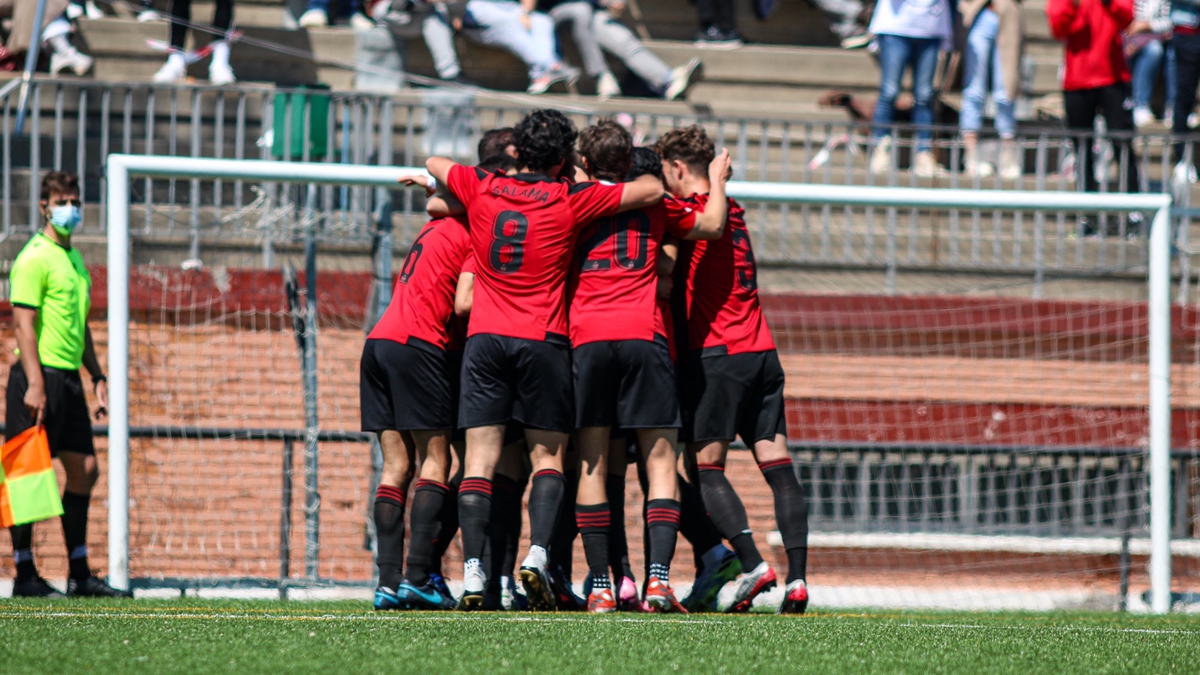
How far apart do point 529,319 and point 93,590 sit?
8.19ft

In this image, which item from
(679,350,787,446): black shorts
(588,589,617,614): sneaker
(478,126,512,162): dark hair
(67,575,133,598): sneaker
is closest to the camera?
(588,589,617,614): sneaker

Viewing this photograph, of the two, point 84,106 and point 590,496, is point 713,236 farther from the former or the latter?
point 84,106

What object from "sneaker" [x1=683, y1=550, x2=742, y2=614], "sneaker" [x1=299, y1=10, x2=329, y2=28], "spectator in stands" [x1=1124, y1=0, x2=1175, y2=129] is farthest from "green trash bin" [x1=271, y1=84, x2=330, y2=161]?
"spectator in stands" [x1=1124, y1=0, x2=1175, y2=129]

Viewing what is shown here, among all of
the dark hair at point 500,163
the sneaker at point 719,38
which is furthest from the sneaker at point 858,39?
the dark hair at point 500,163

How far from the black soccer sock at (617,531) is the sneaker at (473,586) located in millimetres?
692

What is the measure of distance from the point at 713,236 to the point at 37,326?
311cm

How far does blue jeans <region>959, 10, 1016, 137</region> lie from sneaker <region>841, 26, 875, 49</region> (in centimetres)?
124

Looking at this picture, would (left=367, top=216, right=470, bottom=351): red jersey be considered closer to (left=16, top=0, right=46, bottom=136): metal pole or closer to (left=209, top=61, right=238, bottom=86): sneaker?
(left=16, top=0, right=46, bottom=136): metal pole

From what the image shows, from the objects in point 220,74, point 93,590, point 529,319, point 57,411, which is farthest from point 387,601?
point 220,74

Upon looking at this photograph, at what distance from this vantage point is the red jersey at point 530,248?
510cm

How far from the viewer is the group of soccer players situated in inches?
200

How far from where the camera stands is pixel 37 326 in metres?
6.05

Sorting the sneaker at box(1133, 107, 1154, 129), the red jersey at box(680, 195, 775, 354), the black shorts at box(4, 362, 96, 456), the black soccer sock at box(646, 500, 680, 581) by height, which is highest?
the sneaker at box(1133, 107, 1154, 129)

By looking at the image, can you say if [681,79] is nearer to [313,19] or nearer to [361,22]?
[361,22]
